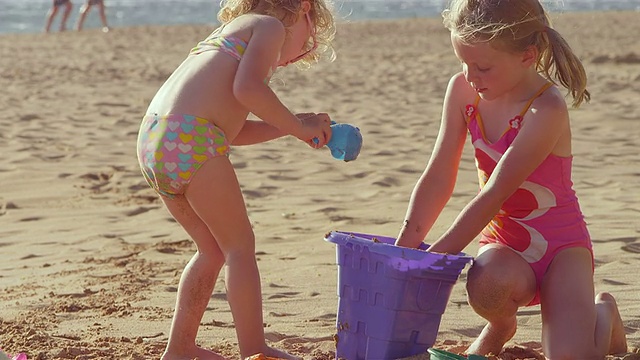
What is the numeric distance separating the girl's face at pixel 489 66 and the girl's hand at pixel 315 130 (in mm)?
461

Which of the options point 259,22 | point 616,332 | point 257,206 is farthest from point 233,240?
point 257,206

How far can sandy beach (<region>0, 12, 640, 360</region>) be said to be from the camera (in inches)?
136

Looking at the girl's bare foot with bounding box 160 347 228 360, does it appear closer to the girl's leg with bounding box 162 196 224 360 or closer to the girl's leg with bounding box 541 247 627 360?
the girl's leg with bounding box 162 196 224 360

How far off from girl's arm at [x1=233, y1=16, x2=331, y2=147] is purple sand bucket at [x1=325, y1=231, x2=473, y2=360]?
390mm

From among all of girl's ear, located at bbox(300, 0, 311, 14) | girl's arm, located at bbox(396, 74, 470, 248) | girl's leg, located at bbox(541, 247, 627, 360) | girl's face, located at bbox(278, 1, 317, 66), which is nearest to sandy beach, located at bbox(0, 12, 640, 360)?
girl's leg, located at bbox(541, 247, 627, 360)

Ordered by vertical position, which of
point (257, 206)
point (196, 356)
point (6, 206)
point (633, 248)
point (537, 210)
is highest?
point (537, 210)

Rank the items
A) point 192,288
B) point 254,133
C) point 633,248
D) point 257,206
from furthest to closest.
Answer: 1. point 257,206
2. point 633,248
3. point 254,133
4. point 192,288

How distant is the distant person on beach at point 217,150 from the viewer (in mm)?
2938

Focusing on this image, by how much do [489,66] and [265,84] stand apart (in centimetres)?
69

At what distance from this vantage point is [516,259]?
9.70ft

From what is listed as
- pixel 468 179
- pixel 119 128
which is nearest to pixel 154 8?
pixel 119 128

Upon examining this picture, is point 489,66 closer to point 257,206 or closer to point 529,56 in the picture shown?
point 529,56

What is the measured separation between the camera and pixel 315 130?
2996 mm

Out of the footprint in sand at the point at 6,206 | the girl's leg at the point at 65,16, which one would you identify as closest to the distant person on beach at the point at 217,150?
the footprint in sand at the point at 6,206
